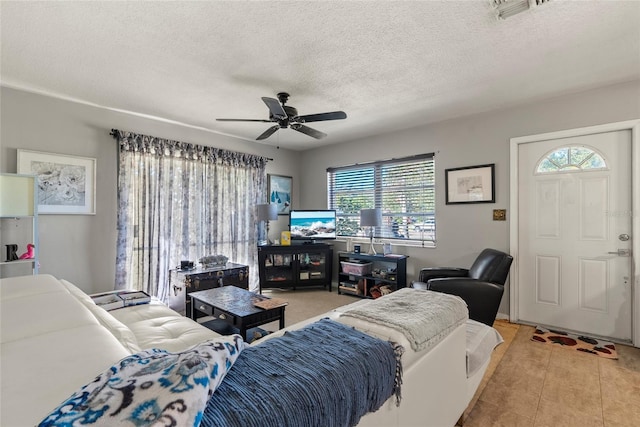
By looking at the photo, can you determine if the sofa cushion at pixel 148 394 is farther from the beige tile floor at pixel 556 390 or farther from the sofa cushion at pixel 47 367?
the beige tile floor at pixel 556 390

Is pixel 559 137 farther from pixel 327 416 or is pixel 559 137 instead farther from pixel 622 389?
pixel 327 416

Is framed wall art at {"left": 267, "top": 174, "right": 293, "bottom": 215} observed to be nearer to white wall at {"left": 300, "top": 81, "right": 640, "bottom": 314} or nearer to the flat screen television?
the flat screen television

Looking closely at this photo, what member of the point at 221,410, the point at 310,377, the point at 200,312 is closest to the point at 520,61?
the point at 310,377

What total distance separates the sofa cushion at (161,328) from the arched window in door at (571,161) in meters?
3.76

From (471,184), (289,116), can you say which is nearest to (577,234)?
(471,184)

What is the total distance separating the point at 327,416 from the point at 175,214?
387cm

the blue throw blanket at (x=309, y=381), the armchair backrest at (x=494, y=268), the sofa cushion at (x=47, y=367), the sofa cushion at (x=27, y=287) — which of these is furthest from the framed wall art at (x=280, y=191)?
the blue throw blanket at (x=309, y=381)

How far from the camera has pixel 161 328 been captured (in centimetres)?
214

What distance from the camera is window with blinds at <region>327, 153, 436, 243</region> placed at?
427cm

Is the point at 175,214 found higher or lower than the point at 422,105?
lower

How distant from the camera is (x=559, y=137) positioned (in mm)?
3209

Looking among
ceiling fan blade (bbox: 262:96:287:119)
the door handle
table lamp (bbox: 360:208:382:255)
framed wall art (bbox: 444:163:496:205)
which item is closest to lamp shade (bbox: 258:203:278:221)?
table lamp (bbox: 360:208:382:255)

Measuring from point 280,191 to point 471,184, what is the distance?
10.3ft

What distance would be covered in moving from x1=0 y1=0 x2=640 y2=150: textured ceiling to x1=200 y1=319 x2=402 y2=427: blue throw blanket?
6.16ft
